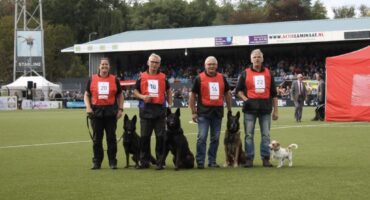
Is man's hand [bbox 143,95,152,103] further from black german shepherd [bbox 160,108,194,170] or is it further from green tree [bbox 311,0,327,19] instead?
green tree [bbox 311,0,327,19]

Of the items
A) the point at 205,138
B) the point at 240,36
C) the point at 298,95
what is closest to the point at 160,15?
the point at 240,36

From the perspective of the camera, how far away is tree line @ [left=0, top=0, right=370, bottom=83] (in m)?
83.1

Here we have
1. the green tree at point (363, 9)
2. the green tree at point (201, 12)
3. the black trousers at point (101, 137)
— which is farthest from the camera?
the green tree at point (363, 9)

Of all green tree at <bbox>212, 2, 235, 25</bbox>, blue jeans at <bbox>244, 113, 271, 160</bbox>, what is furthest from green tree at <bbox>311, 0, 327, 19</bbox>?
blue jeans at <bbox>244, 113, 271, 160</bbox>

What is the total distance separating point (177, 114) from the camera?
11.4m

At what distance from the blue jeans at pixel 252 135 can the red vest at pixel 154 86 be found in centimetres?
146

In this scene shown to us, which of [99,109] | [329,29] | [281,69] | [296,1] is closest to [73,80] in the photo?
[281,69]

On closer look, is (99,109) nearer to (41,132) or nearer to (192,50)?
(41,132)

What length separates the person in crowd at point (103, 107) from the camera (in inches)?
464

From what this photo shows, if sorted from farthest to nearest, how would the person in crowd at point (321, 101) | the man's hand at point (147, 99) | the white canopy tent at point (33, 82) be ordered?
1. the white canopy tent at point (33, 82)
2. the person in crowd at point (321, 101)
3. the man's hand at point (147, 99)

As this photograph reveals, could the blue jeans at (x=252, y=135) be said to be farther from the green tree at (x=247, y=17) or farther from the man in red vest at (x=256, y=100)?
the green tree at (x=247, y=17)

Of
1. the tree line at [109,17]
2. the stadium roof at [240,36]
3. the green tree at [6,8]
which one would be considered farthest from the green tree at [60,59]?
the stadium roof at [240,36]

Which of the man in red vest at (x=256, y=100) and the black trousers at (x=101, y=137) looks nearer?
the man in red vest at (x=256, y=100)

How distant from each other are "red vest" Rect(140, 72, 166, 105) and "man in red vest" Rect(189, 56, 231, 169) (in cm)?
49
